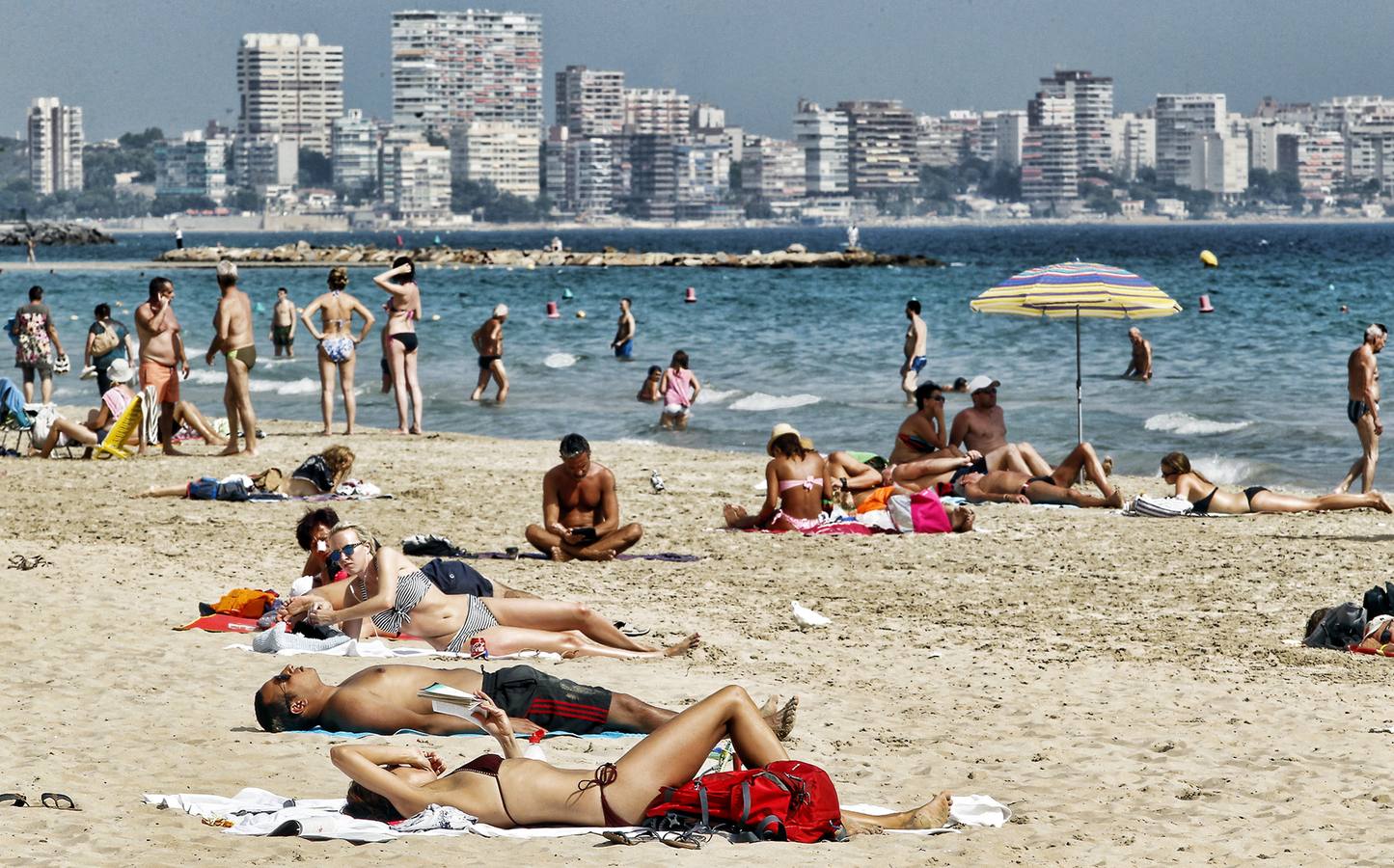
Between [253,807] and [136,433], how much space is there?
10.5 meters

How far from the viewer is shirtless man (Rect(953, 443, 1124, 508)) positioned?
12289 millimetres

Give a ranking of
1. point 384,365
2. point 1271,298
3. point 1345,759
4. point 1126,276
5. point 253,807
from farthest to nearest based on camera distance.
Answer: point 1271,298, point 384,365, point 1126,276, point 1345,759, point 253,807

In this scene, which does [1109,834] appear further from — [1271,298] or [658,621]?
[1271,298]

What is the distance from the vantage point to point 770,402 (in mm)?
20875

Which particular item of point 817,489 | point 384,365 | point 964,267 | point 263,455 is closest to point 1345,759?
point 817,489

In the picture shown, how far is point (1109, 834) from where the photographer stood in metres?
5.35

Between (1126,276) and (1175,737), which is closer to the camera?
(1175,737)

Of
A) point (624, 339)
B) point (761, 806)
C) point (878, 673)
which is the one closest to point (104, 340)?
point (878, 673)

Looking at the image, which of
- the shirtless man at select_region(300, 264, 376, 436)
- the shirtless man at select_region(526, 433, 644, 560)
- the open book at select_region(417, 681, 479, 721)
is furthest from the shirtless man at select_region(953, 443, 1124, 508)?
the open book at select_region(417, 681, 479, 721)

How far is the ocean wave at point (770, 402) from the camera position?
20594 mm

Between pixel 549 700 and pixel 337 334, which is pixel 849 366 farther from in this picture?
pixel 549 700

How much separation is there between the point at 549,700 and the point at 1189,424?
13184 millimetres

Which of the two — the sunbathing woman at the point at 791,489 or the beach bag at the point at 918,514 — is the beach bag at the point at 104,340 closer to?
the sunbathing woman at the point at 791,489

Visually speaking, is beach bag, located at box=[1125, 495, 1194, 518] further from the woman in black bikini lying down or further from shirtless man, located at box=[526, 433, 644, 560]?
the woman in black bikini lying down
